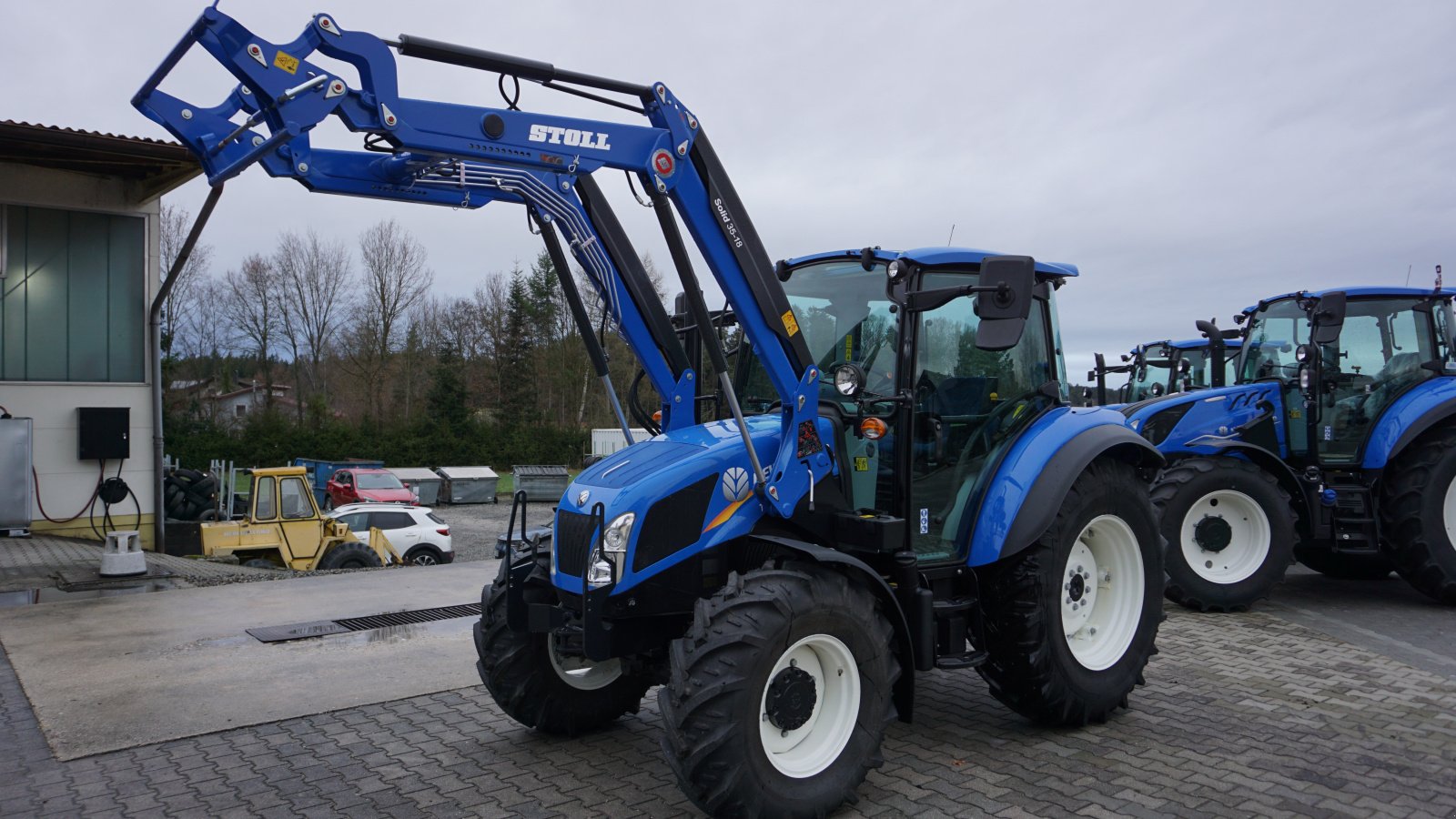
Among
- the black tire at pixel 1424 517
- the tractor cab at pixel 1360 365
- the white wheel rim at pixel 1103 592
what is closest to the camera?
the white wheel rim at pixel 1103 592

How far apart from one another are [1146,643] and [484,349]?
140 ft

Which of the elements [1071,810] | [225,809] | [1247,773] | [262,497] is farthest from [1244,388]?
[262,497]

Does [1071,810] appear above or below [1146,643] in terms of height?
below

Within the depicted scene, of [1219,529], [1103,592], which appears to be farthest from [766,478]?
[1219,529]

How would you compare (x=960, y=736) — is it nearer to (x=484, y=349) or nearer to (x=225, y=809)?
(x=225, y=809)

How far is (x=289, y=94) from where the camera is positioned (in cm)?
355

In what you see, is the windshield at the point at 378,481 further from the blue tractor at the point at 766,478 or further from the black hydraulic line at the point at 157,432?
Answer: the blue tractor at the point at 766,478

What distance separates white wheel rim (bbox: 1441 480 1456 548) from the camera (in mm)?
8008

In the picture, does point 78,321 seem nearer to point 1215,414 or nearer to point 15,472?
point 15,472

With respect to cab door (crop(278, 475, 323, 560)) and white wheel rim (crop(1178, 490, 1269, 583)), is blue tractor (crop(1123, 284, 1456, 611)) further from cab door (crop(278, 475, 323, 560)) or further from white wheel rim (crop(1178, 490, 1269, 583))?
cab door (crop(278, 475, 323, 560))

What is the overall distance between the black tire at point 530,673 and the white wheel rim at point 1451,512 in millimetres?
7145

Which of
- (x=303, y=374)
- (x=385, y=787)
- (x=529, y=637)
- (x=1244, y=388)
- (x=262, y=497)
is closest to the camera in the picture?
(x=385, y=787)

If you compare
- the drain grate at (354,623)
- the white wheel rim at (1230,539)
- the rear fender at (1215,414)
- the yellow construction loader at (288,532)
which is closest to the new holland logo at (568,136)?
the drain grate at (354,623)

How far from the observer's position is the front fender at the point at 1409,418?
26.3ft
